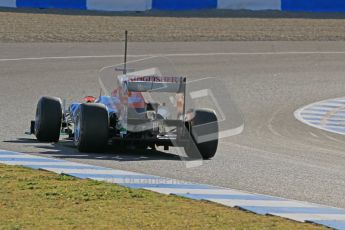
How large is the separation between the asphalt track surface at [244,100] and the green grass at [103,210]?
1244 mm

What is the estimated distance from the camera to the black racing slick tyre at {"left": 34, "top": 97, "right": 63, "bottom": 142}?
524 inches

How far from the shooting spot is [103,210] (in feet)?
28.3

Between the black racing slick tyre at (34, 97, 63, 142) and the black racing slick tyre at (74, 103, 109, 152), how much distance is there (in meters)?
1.13

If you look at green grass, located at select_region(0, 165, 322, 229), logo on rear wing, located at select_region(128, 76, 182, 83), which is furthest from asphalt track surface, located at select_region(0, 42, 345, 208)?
green grass, located at select_region(0, 165, 322, 229)

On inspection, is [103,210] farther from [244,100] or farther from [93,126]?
[244,100]

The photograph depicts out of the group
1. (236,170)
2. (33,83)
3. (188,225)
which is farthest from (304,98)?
(188,225)

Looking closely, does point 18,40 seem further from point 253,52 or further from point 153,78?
point 153,78

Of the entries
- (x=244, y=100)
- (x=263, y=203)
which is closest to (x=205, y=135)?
(x=263, y=203)

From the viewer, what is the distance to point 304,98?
69.3 feet

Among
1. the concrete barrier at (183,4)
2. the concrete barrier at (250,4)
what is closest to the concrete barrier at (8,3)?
the concrete barrier at (183,4)

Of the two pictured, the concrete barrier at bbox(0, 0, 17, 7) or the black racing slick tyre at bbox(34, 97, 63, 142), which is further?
the concrete barrier at bbox(0, 0, 17, 7)

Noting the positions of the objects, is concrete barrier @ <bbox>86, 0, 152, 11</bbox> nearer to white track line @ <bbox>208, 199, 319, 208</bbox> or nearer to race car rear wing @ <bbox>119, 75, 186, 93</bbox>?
race car rear wing @ <bbox>119, 75, 186, 93</bbox>

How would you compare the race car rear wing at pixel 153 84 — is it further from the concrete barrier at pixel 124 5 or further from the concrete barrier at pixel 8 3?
the concrete barrier at pixel 124 5

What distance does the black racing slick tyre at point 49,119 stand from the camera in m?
13.3
